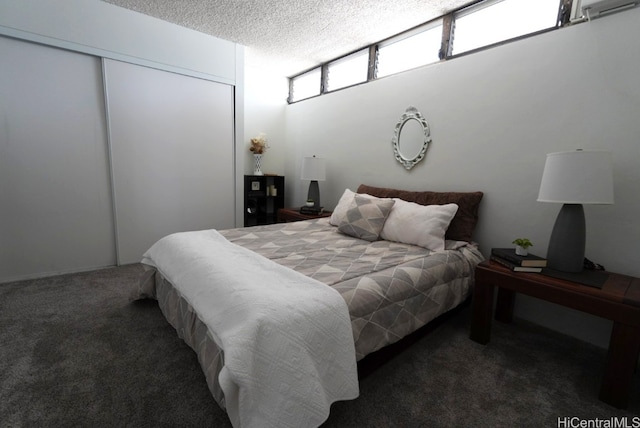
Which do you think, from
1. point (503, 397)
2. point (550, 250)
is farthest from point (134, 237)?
point (550, 250)

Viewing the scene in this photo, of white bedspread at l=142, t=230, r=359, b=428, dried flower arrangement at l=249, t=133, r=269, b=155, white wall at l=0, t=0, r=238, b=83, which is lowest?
white bedspread at l=142, t=230, r=359, b=428

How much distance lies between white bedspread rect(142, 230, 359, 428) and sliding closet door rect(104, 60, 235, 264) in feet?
6.96

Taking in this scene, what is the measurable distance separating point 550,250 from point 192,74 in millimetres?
3728

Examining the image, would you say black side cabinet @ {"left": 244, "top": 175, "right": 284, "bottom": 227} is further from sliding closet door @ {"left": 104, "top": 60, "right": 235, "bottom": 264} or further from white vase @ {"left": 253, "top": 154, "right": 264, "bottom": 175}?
sliding closet door @ {"left": 104, "top": 60, "right": 235, "bottom": 264}

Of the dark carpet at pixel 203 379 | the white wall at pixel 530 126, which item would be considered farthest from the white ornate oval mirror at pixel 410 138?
the dark carpet at pixel 203 379

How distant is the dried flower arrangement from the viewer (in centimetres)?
405

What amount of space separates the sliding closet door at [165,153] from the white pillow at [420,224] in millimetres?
2333

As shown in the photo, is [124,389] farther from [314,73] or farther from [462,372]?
[314,73]

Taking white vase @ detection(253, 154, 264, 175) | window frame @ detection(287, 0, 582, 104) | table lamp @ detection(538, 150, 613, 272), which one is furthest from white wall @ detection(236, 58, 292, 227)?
table lamp @ detection(538, 150, 613, 272)

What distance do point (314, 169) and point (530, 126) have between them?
2.17 meters

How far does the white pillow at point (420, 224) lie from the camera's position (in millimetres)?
2086

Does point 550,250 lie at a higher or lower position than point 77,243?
higher

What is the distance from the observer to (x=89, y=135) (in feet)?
8.98

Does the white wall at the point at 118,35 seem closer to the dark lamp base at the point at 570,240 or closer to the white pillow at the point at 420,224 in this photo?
the white pillow at the point at 420,224
